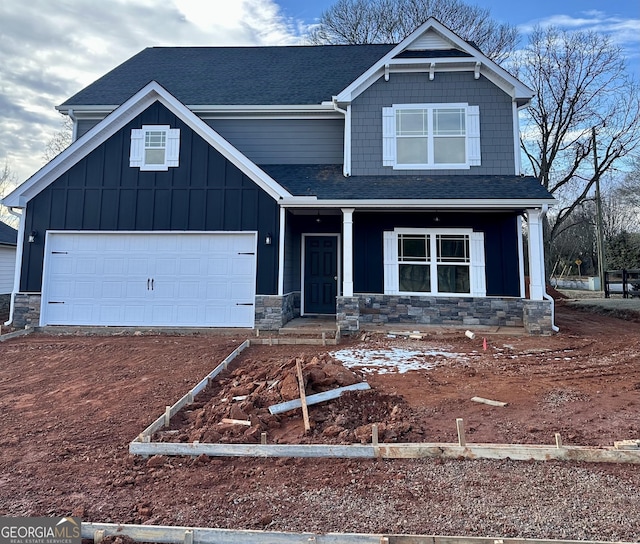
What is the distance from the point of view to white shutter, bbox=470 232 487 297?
911 cm

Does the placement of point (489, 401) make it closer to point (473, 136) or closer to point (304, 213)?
point (304, 213)

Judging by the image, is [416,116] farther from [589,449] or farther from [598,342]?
[589,449]

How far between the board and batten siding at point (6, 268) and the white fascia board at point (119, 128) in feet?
27.4

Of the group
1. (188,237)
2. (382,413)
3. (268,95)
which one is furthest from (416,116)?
(382,413)

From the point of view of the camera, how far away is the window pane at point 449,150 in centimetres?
972

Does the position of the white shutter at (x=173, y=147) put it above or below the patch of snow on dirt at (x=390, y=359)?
above

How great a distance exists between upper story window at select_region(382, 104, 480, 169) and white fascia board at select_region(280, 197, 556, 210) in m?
1.84

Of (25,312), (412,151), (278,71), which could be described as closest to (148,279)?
(25,312)

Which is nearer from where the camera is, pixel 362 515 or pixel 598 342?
pixel 362 515

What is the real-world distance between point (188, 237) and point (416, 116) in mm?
6943

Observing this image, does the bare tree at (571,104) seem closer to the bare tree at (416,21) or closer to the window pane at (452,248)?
the bare tree at (416,21)

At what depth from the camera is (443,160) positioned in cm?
974

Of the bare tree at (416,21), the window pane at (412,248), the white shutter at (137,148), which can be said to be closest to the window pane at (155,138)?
the white shutter at (137,148)

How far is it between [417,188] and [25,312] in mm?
10226
